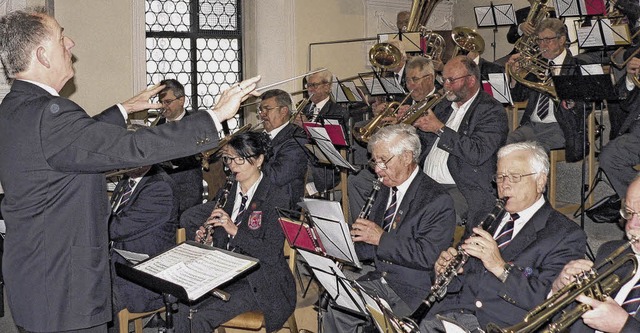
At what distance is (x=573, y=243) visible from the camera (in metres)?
3.47

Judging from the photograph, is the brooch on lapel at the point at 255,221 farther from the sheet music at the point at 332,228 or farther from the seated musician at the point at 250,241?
the sheet music at the point at 332,228

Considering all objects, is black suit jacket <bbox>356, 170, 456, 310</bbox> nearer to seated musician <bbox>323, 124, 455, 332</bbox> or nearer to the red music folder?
seated musician <bbox>323, 124, 455, 332</bbox>

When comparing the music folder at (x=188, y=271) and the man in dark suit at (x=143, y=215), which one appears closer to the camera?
the music folder at (x=188, y=271)

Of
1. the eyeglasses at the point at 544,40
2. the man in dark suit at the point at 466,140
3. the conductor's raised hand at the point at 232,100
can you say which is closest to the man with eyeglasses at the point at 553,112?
the eyeglasses at the point at 544,40

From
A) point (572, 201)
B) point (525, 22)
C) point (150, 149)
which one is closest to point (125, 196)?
point (150, 149)

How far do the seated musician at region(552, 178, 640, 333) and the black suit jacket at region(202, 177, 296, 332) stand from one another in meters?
1.86

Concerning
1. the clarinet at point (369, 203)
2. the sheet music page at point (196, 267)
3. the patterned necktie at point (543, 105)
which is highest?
the patterned necktie at point (543, 105)

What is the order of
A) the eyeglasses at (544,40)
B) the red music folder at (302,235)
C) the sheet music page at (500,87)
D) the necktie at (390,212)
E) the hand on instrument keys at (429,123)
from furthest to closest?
1. the eyeglasses at (544,40)
2. the sheet music page at (500,87)
3. the hand on instrument keys at (429,123)
4. the necktie at (390,212)
5. the red music folder at (302,235)

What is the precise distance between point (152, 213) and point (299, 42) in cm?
540

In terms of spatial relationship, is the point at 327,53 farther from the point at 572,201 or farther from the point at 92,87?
the point at 572,201

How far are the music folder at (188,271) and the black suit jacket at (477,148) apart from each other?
248cm

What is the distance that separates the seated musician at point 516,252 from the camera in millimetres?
3420

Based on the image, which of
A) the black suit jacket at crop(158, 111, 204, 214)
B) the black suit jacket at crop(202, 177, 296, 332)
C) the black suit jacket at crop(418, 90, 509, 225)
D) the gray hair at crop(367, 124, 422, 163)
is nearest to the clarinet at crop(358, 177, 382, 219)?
the gray hair at crop(367, 124, 422, 163)

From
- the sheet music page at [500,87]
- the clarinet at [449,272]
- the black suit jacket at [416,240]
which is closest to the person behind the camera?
the clarinet at [449,272]
